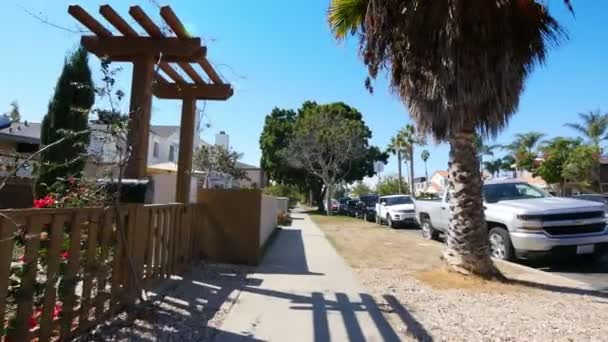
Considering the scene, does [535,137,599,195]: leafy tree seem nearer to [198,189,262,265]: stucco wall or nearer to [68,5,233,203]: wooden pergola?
[198,189,262,265]: stucco wall

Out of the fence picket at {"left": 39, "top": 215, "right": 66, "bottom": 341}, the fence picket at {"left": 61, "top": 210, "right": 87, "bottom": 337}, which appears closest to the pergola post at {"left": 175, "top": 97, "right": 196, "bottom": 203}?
the fence picket at {"left": 61, "top": 210, "right": 87, "bottom": 337}

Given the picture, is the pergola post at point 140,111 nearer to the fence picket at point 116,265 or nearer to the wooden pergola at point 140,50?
the wooden pergola at point 140,50

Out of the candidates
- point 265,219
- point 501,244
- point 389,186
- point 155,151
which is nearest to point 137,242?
point 265,219

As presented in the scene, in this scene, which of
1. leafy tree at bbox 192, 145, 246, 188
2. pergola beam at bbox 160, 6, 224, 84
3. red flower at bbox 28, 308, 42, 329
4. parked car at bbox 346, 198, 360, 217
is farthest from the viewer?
parked car at bbox 346, 198, 360, 217

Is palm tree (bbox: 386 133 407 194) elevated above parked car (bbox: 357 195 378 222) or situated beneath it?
elevated above

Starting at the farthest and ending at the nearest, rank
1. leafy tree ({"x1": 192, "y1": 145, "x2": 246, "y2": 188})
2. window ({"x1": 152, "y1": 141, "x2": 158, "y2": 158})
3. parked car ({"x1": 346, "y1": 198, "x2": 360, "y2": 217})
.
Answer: window ({"x1": 152, "y1": 141, "x2": 158, "y2": 158}) → parked car ({"x1": 346, "y1": 198, "x2": 360, "y2": 217}) → leafy tree ({"x1": 192, "y1": 145, "x2": 246, "y2": 188})

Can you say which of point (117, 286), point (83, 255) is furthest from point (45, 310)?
point (117, 286)

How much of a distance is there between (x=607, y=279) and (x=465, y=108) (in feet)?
13.6

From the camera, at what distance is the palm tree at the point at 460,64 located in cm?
674

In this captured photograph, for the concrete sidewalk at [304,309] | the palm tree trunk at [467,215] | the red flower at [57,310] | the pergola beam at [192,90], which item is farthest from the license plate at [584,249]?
the red flower at [57,310]

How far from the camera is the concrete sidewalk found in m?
4.55

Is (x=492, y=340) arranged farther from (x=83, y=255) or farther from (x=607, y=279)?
(x=607, y=279)

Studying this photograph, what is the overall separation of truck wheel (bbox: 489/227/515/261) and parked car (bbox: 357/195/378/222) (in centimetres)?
1718

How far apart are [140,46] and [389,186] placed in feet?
190
